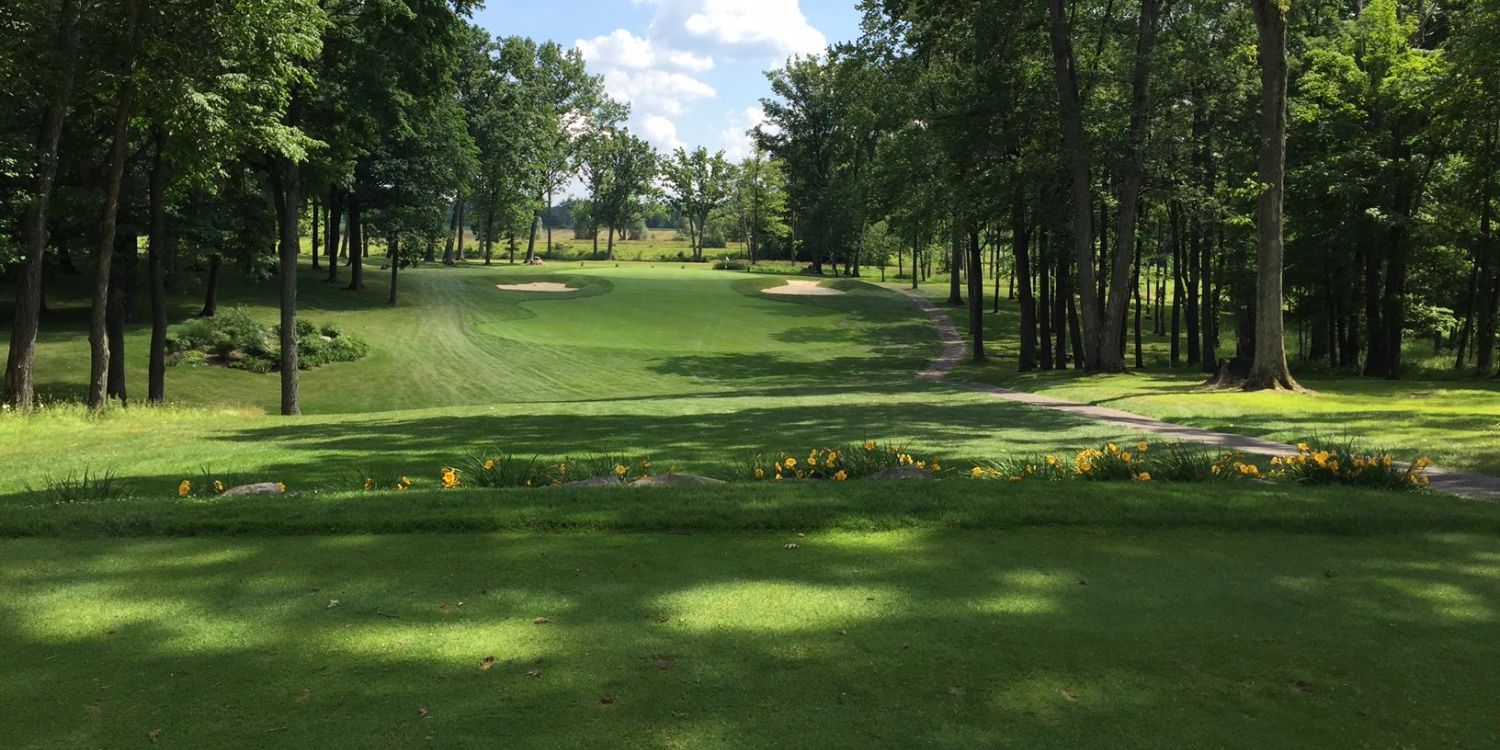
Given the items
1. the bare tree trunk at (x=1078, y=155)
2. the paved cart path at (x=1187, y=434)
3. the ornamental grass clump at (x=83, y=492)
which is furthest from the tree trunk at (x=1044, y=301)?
the ornamental grass clump at (x=83, y=492)

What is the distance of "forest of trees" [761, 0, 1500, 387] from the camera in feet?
83.4

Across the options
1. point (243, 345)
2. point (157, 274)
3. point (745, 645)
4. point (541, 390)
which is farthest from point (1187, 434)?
point (243, 345)

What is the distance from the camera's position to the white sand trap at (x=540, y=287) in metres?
53.6

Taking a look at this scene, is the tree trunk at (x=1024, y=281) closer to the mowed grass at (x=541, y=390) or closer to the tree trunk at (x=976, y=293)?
the tree trunk at (x=976, y=293)

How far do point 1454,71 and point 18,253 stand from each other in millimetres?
33253

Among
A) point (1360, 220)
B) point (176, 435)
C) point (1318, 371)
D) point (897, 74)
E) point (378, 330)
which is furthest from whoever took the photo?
point (378, 330)

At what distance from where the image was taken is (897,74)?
33.0 metres

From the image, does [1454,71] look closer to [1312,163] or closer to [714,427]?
[1312,163]

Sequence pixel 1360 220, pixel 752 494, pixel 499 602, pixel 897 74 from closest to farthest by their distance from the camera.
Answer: pixel 499 602
pixel 752 494
pixel 1360 220
pixel 897 74

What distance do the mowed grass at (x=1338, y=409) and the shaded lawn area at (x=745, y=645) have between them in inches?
297

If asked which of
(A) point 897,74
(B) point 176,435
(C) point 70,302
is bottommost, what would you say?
(B) point 176,435

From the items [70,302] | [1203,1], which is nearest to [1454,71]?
[1203,1]

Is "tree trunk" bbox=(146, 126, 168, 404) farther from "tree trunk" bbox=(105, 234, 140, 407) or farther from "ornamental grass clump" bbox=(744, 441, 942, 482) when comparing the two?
"ornamental grass clump" bbox=(744, 441, 942, 482)

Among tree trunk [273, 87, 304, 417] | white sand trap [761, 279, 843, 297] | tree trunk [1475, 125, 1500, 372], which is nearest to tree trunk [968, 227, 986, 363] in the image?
tree trunk [1475, 125, 1500, 372]
